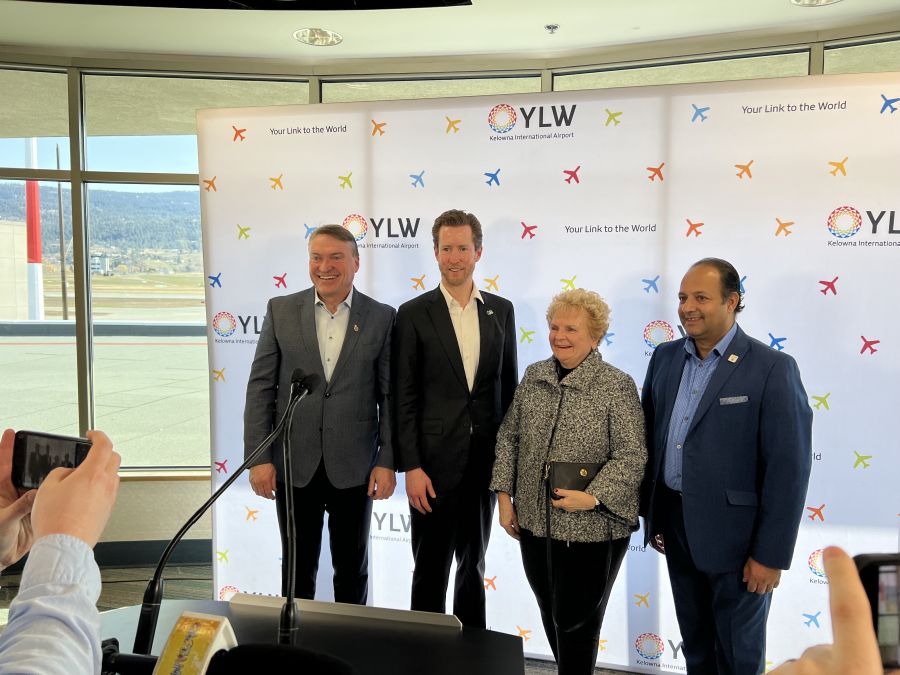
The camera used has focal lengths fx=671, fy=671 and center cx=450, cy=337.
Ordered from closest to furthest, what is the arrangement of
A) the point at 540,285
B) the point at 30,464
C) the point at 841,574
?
the point at 841,574 → the point at 30,464 → the point at 540,285

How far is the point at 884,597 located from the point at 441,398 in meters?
2.13

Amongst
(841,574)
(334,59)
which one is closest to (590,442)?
(841,574)

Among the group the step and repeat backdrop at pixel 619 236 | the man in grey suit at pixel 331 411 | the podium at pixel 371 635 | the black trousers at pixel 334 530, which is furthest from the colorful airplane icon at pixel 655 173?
the podium at pixel 371 635

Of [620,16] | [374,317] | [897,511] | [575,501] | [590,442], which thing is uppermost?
[620,16]

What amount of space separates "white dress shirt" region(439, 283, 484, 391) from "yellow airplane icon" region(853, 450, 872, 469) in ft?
5.17

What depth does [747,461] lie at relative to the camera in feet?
7.10

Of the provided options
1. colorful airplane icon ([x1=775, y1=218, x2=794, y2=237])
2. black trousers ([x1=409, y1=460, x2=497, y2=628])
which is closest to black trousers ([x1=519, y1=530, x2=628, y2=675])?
black trousers ([x1=409, y1=460, x2=497, y2=628])

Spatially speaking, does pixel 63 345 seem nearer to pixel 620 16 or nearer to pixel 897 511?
pixel 620 16

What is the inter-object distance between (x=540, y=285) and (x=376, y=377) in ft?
2.79

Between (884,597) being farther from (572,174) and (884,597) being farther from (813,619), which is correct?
(813,619)

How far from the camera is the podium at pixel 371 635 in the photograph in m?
1.30

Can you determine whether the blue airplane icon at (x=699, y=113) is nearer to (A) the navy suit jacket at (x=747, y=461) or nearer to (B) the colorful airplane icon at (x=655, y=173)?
(B) the colorful airplane icon at (x=655, y=173)

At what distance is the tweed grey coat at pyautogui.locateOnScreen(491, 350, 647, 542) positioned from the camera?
2.21 meters

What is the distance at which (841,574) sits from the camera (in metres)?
0.40
